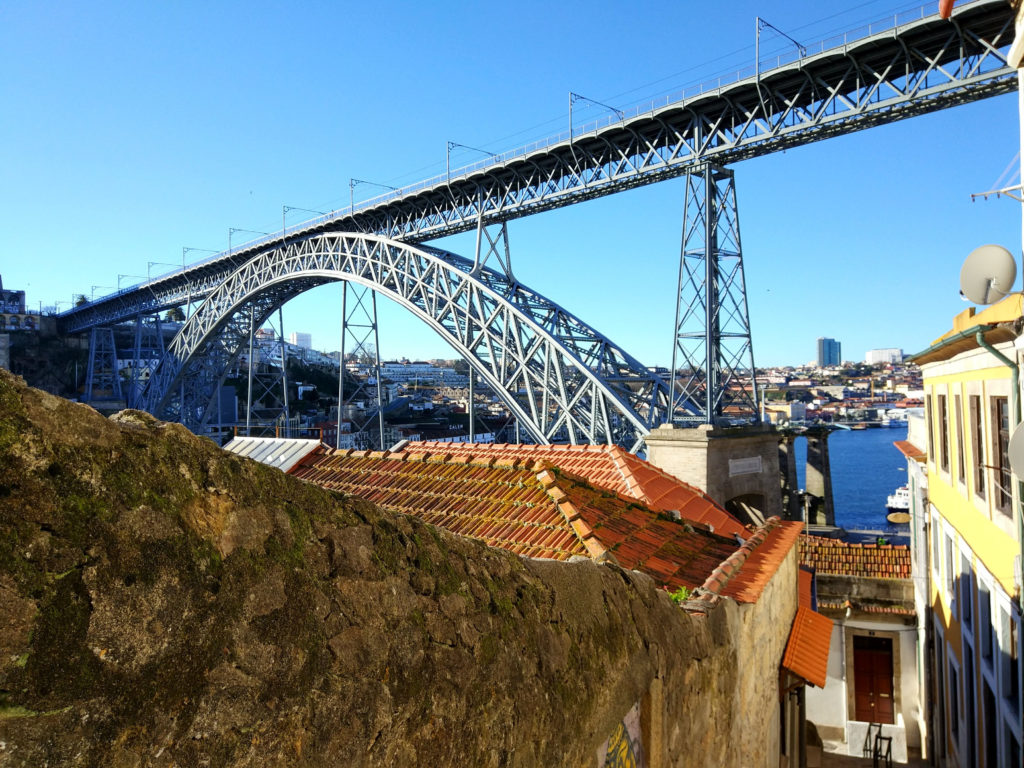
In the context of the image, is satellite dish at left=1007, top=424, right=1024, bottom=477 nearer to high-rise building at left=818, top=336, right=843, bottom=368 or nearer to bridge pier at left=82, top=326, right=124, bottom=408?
bridge pier at left=82, top=326, right=124, bottom=408

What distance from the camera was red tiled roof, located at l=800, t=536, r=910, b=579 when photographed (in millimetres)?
16125

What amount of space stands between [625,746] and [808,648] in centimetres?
532

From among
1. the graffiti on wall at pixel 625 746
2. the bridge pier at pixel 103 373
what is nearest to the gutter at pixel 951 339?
the graffiti on wall at pixel 625 746

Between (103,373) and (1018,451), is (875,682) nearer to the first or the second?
(1018,451)

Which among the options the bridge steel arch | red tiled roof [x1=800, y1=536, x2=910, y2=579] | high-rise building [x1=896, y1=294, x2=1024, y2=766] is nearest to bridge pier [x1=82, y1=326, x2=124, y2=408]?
the bridge steel arch

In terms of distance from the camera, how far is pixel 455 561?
2369 millimetres


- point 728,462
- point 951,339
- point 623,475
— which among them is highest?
point 951,339

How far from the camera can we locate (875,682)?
50.6 feet

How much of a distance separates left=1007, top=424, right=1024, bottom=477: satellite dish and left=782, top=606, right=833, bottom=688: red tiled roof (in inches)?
109

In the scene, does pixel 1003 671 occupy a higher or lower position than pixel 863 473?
higher

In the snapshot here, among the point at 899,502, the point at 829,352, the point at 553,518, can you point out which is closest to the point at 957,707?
the point at 553,518

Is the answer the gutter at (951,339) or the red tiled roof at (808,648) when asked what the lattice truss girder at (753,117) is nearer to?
the gutter at (951,339)

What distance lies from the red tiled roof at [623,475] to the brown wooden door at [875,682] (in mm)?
7684

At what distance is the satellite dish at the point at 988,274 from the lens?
21.4 ft
